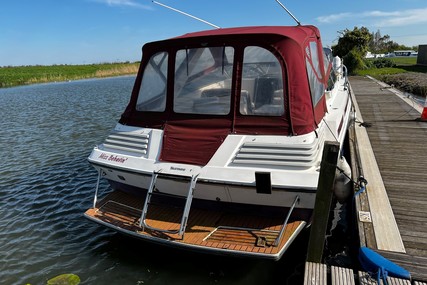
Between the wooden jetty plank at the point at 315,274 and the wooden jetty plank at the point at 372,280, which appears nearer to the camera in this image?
the wooden jetty plank at the point at 372,280

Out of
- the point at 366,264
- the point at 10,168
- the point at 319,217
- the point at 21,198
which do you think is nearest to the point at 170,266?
the point at 319,217

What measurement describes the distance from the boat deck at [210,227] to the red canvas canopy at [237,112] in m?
0.75

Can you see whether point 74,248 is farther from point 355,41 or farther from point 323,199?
point 355,41

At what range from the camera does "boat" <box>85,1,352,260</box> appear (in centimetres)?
396

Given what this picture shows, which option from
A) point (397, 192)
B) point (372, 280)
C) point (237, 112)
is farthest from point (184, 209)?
point (397, 192)

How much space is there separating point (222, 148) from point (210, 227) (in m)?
0.99

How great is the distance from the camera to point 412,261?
3.48 meters

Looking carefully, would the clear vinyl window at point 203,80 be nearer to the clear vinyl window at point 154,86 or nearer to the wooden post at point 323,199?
the clear vinyl window at point 154,86

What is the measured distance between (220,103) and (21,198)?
196 inches

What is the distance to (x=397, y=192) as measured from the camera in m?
4.95

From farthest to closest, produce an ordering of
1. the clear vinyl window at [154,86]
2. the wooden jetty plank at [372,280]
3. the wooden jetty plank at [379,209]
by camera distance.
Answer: the clear vinyl window at [154,86], the wooden jetty plank at [379,209], the wooden jetty plank at [372,280]

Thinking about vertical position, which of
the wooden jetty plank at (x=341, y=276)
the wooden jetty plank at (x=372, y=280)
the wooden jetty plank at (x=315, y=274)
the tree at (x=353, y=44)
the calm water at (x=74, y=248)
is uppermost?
the tree at (x=353, y=44)

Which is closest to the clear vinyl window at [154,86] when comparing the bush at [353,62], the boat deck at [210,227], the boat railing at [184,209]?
the boat railing at [184,209]

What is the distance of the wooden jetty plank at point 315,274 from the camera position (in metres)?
3.47
